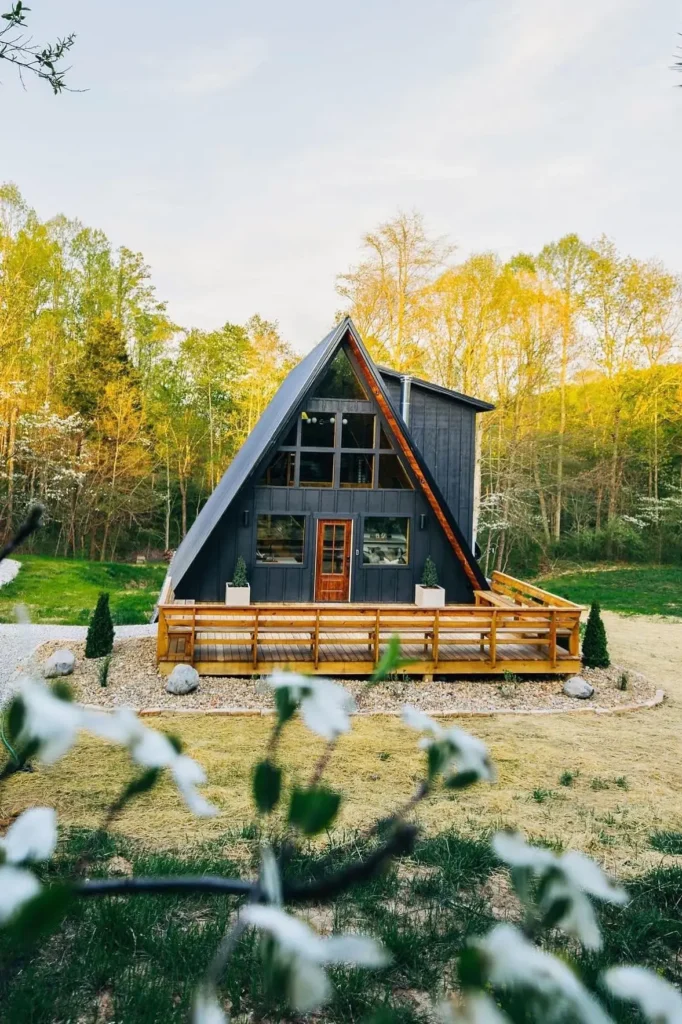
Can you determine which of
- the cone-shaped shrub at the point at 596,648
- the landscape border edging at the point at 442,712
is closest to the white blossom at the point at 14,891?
the landscape border edging at the point at 442,712

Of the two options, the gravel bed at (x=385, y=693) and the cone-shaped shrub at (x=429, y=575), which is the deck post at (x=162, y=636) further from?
the cone-shaped shrub at (x=429, y=575)

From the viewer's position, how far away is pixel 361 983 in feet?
8.68

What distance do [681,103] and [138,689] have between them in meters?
7.60

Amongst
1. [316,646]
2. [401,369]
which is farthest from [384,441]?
[401,369]

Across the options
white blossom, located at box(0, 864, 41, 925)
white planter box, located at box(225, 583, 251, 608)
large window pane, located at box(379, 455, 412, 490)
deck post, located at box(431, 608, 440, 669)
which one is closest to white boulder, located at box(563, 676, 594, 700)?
deck post, located at box(431, 608, 440, 669)

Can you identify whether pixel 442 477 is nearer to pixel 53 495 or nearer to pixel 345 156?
pixel 345 156

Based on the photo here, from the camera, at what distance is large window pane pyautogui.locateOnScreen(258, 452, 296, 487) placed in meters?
11.2

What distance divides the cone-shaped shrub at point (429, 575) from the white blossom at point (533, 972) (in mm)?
10895

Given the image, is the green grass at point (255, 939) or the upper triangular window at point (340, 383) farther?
the upper triangular window at point (340, 383)

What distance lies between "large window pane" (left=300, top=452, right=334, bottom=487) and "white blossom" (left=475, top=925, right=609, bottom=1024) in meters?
10.9

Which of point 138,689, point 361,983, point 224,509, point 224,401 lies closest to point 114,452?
point 224,401

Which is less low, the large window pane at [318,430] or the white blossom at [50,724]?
the large window pane at [318,430]

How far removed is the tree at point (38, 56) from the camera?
291 centimetres

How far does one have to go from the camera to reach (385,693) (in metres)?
8.25
